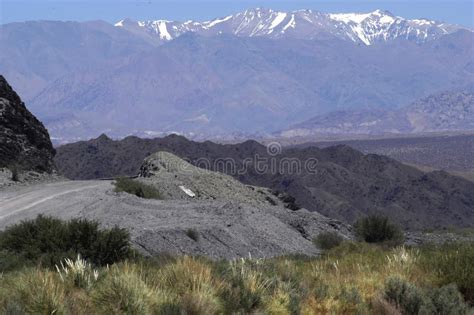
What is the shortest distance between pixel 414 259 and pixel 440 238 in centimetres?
2255

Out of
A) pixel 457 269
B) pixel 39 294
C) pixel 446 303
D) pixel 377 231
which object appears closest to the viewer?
pixel 39 294

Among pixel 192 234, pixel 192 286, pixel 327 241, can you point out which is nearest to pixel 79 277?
pixel 192 286

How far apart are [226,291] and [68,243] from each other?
697cm

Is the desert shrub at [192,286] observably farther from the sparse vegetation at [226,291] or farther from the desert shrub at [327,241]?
the desert shrub at [327,241]

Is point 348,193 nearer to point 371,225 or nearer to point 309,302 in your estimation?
point 371,225

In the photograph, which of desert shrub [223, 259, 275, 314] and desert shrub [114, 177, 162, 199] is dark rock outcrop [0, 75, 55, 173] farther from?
desert shrub [223, 259, 275, 314]

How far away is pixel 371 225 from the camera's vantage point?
87.9 ft

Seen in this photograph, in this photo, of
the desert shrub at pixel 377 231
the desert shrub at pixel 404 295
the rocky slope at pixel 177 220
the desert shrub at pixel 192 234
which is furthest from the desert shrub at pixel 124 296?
the desert shrub at pixel 377 231

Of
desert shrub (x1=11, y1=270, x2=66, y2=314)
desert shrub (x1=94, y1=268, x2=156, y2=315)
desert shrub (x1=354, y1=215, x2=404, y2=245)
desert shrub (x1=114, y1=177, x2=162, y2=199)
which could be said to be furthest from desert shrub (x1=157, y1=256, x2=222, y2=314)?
desert shrub (x1=114, y1=177, x2=162, y2=199)

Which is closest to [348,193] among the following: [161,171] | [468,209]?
[468,209]

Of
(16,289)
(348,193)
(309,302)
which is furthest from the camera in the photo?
(348,193)

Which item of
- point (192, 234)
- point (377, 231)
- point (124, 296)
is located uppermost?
point (124, 296)

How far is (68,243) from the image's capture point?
1491cm

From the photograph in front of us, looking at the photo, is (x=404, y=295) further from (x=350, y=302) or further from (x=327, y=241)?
(x=327, y=241)
